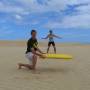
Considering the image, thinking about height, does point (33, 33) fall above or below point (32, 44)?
above

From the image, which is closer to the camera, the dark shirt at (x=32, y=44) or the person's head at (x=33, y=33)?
the person's head at (x=33, y=33)

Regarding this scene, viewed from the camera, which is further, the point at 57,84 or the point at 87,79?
the point at 87,79

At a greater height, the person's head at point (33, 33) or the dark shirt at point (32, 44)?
the person's head at point (33, 33)

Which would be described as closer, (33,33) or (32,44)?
(33,33)

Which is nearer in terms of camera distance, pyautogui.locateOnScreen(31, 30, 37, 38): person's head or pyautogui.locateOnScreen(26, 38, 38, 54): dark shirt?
pyautogui.locateOnScreen(31, 30, 37, 38): person's head

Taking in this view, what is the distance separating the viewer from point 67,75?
480 inches

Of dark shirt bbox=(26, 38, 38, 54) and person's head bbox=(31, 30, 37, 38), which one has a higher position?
person's head bbox=(31, 30, 37, 38)

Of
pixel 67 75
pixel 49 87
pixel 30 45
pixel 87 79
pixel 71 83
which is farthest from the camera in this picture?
pixel 30 45

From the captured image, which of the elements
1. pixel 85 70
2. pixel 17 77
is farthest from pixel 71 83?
pixel 85 70

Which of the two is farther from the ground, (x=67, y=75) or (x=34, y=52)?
(x=34, y=52)

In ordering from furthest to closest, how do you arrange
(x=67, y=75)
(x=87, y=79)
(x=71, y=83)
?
1. (x=67, y=75)
2. (x=87, y=79)
3. (x=71, y=83)

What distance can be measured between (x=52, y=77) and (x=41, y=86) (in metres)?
1.80

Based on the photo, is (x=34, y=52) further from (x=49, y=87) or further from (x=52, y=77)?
(x=49, y=87)

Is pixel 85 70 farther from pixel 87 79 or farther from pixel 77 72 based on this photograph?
pixel 87 79
